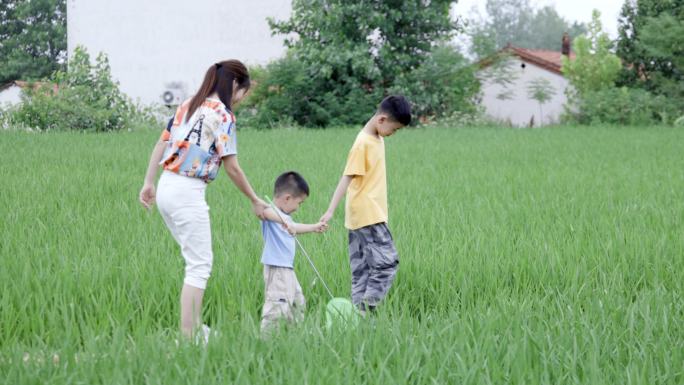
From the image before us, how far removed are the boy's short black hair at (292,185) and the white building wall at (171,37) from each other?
24245 millimetres

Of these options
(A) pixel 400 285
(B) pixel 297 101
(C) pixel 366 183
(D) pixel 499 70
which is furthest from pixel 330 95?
(C) pixel 366 183

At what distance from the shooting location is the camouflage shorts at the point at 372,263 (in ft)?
12.5

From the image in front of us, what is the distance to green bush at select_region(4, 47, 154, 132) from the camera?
714 inches

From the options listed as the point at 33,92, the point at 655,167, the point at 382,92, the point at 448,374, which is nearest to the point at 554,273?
the point at 448,374

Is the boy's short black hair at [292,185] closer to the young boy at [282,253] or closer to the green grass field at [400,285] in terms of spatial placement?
the young boy at [282,253]

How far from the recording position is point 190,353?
109 inches

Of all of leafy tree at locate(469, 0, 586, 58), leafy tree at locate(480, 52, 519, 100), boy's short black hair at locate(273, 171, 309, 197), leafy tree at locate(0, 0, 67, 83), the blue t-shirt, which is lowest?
the blue t-shirt

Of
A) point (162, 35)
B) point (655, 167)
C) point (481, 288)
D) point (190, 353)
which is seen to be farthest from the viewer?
point (162, 35)

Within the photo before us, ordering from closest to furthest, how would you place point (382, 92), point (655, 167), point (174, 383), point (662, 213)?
point (174, 383)
point (662, 213)
point (655, 167)
point (382, 92)

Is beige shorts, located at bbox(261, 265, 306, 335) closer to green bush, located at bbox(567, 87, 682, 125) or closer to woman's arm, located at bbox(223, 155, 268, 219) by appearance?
woman's arm, located at bbox(223, 155, 268, 219)

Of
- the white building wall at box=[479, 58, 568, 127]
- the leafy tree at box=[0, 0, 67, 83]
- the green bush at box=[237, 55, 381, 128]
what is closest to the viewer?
the green bush at box=[237, 55, 381, 128]

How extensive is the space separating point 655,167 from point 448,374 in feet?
28.2

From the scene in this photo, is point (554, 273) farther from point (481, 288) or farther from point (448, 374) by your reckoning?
point (448, 374)

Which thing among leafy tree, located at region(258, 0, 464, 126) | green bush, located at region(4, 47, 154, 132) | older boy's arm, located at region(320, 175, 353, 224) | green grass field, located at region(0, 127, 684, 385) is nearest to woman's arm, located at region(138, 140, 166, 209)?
green grass field, located at region(0, 127, 684, 385)
